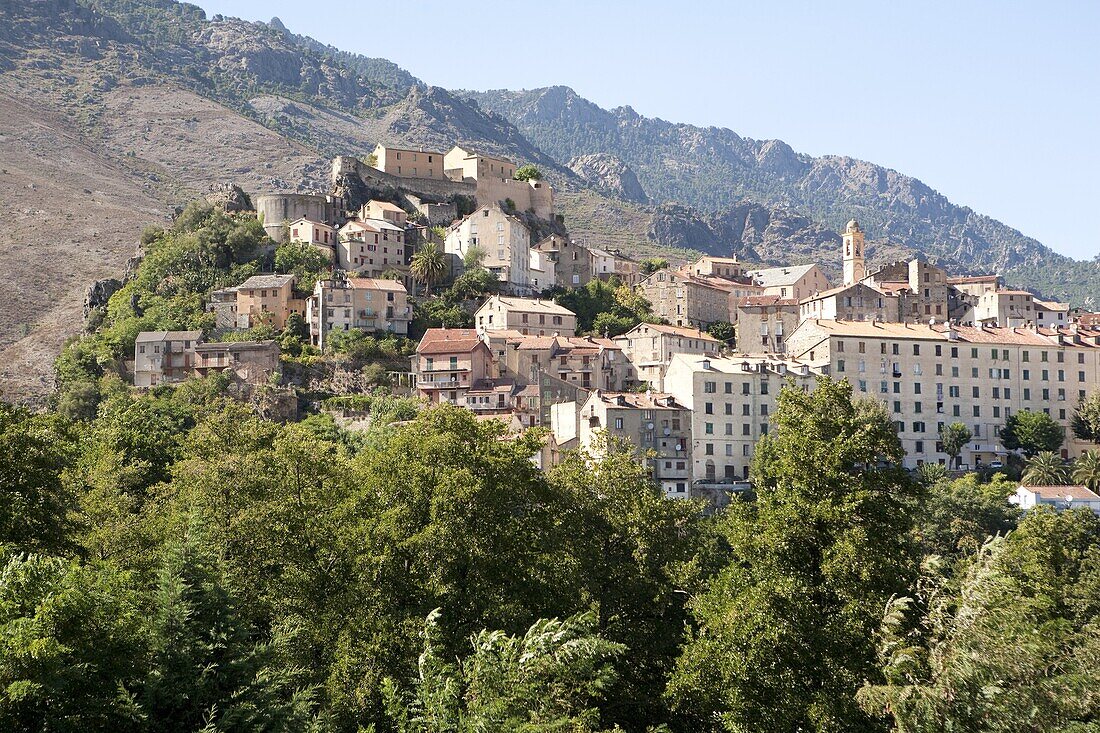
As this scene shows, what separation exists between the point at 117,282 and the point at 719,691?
99912 millimetres

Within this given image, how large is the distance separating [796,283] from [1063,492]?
178ft

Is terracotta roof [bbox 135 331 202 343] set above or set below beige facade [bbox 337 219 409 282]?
below

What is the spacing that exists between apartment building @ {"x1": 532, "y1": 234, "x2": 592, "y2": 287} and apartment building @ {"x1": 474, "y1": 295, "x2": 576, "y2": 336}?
15.9 m

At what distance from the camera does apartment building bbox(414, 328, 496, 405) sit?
9512cm

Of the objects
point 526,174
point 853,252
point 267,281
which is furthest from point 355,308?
point 853,252

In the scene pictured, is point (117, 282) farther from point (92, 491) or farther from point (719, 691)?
point (719, 691)

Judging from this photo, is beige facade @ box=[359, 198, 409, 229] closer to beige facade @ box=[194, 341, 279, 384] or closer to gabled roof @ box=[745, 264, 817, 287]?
beige facade @ box=[194, 341, 279, 384]

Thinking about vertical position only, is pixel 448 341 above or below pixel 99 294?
below

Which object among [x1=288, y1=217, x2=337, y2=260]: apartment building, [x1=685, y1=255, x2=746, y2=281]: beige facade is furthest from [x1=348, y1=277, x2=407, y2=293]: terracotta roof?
[x1=685, y1=255, x2=746, y2=281]: beige facade

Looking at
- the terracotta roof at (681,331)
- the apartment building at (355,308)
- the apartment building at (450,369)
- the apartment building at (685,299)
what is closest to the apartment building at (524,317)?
the terracotta roof at (681,331)

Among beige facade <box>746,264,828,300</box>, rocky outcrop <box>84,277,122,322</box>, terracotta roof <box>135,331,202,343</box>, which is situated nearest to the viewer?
terracotta roof <box>135,331,202,343</box>

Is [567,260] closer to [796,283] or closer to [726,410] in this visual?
[796,283]

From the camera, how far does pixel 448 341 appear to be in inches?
3836

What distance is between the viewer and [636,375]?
102125 millimetres
